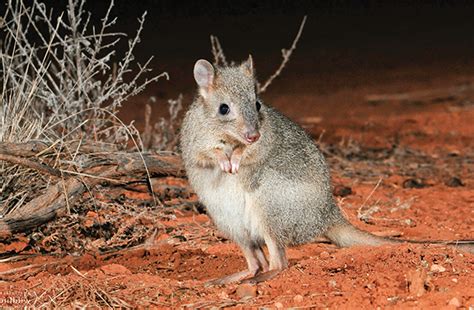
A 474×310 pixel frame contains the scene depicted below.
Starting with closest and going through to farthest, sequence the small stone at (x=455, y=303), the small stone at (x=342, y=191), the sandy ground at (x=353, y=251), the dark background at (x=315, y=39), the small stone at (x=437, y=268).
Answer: the small stone at (x=455, y=303) → the sandy ground at (x=353, y=251) → the small stone at (x=437, y=268) → the small stone at (x=342, y=191) → the dark background at (x=315, y=39)

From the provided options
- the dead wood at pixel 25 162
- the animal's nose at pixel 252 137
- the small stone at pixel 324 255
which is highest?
the animal's nose at pixel 252 137

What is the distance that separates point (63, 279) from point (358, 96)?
887 centimetres

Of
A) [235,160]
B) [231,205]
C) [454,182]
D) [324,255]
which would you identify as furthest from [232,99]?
[454,182]

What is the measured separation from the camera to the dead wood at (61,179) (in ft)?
18.1

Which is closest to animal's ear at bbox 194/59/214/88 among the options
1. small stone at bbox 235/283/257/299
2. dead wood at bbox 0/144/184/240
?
dead wood at bbox 0/144/184/240

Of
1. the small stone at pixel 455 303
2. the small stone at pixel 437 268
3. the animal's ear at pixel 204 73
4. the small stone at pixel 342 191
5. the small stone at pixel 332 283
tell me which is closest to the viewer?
the small stone at pixel 455 303

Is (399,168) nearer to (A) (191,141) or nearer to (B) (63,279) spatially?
(A) (191,141)

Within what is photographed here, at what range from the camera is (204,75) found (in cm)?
567

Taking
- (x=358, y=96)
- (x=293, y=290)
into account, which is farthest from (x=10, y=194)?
(x=358, y=96)

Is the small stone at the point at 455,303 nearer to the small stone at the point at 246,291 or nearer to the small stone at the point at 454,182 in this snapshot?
the small stone at the point at 246,291

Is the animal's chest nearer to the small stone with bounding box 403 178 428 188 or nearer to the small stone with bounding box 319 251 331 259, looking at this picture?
the small stone with bounding box 319 251 331 259

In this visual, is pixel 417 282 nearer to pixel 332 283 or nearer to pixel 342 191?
pixel 332 283

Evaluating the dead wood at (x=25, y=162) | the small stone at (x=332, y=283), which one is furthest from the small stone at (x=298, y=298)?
the dead wood at (x=25, y=162)

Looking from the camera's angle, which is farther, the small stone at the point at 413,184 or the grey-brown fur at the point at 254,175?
the small stone at the point at 413,184
